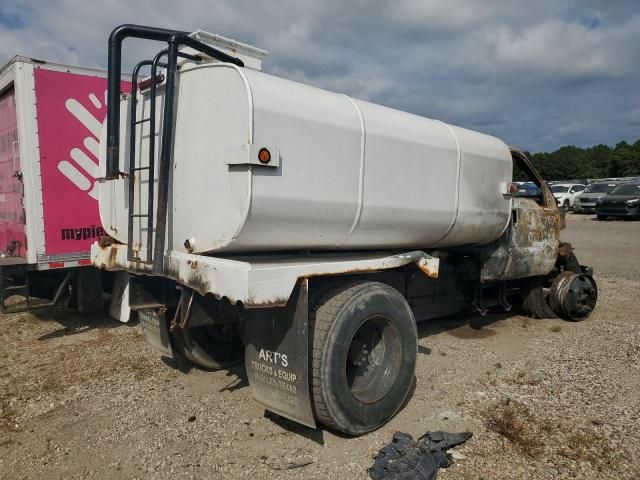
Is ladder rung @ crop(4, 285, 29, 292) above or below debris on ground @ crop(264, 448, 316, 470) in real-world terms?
above

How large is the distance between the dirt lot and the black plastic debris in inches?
3.9

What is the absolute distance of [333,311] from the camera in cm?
354

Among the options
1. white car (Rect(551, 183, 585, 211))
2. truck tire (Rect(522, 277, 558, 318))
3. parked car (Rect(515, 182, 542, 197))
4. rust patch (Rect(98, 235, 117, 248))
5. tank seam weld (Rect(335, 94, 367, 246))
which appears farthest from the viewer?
white car (Rect(551, 183, 585, 211))

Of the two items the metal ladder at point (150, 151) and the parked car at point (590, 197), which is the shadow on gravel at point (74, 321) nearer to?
the metal ladder at point (150, 151)

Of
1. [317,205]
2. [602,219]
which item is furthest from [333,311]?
[602,219]

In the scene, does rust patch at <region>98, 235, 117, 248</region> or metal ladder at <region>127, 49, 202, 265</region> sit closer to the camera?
metal ladder at <region>127, 49, 202, 265</region>

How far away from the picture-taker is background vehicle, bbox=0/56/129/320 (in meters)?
5.92

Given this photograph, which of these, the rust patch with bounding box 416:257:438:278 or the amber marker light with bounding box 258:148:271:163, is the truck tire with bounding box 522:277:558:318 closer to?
the rust patch with bounding box 416:257:438:278

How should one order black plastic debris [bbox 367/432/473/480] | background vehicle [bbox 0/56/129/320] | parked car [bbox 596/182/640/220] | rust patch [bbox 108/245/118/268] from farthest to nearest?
1. parked car [bbox 596/182/640/220]
2. background vehicle [bbox 0/56/129/320]
3. rust patch [bbox 108/245/118/268]
4. black plastic debris [bbox 367/432/473/480]

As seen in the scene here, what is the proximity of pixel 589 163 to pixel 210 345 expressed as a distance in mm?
93138

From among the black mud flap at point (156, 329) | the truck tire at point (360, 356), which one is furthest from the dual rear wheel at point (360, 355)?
the black mud flap at point (156, 329)

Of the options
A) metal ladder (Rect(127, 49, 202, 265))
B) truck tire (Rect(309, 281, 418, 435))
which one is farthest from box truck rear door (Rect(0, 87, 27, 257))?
truck tire (Rect(309, 281, 418, 435))

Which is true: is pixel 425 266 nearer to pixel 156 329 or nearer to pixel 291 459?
pixel 291 459

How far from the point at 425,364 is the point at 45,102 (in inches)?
202
